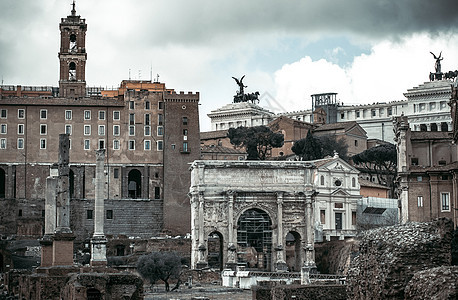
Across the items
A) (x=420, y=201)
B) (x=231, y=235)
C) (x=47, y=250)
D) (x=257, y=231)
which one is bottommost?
(x=47, y=250)

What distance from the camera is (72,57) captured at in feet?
279

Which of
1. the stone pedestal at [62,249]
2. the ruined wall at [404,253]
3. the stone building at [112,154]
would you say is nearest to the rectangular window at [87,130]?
the stone building at [112,154]

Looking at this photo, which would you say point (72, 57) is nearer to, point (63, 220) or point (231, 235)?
point (231, 235)

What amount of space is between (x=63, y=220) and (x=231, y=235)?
789 inches

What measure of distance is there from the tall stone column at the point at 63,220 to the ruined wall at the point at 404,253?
95.9ft

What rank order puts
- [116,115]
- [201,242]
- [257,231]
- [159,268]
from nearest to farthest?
[159,268], [201,242], [257,231], [116,115]

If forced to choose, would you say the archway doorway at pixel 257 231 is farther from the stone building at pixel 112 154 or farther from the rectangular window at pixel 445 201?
the stone building at pixel 112 154

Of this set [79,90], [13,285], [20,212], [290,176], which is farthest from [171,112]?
[13,285]

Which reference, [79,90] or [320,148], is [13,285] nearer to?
[79,90]

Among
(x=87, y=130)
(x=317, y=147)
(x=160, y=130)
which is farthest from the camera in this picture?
(x=317, y=147)

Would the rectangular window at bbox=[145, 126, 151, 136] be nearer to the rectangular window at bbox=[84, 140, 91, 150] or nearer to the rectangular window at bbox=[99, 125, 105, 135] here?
the rectangular window at bbox=[99, 125, 105, 135]

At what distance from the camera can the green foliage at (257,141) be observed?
90625mm

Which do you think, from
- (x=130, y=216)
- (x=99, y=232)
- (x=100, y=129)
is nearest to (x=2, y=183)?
(x=100, y=129)

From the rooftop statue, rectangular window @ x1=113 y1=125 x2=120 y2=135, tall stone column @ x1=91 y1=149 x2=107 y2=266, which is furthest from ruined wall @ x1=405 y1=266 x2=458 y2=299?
the rooftop statue
